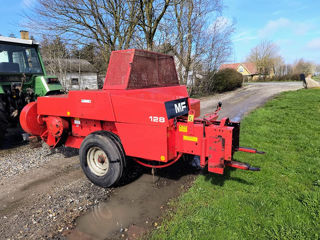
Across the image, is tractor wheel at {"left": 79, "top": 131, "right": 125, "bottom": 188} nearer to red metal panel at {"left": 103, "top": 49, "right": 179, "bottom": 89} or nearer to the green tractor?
red metal panel at {"left": 103, "top": 49, "right": 179, "bottom": 89}

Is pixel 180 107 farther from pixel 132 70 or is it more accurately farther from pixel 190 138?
pixel 132 70

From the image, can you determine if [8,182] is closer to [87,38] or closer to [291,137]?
[291,137]

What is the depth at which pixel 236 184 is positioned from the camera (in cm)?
340

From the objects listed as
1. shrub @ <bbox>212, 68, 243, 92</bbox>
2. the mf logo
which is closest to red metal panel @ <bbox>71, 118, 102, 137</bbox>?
the mf logo

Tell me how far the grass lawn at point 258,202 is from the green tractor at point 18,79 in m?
4.71

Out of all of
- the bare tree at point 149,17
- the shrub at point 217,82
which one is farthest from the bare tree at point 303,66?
the bare tree at point 149,17

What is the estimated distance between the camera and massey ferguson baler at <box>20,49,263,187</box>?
2902mm

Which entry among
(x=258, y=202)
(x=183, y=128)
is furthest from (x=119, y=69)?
(x=258, y=202)

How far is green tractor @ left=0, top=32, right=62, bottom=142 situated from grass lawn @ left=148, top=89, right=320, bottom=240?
4.71 metres

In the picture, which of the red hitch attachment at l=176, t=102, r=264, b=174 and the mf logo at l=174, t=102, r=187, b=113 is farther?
the mf logo at l=174, t=102, r=187, b=113

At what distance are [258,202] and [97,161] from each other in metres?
2.52

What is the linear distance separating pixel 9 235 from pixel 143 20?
32.4 ft

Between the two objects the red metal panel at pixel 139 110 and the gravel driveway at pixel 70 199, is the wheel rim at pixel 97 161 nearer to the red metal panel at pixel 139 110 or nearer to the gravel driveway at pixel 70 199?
the gravel driveway at pixel 70 199

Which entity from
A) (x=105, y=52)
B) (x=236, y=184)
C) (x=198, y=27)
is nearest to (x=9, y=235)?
(x=236, y=184)
